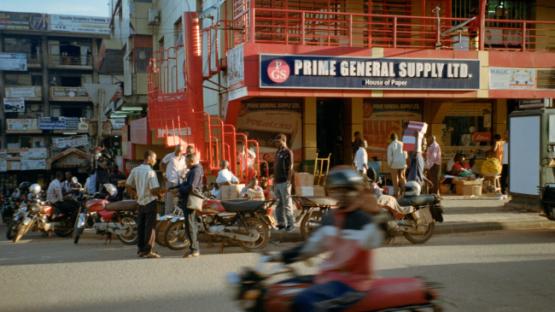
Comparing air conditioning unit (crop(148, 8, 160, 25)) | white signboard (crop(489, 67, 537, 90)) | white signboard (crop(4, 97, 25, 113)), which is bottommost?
white signboard (crop(489, 67, 537, 90))

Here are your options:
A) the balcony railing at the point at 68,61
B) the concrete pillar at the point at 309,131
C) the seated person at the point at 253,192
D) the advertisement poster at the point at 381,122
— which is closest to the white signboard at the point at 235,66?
the concrete pillar at the point at 309,131

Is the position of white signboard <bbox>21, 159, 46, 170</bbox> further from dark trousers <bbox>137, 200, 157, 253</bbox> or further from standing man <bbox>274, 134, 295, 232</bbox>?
dark trousers <bbox>137, 200, 157, 253</bbox>

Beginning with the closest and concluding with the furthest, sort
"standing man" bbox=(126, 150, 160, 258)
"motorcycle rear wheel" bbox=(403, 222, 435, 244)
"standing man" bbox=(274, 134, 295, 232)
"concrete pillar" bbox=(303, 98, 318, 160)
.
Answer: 1. "standing man" bbox=(126, 150, 160, 258)
2. "motorcycle rear wheel" bbox=(403, 222, 435, 244)
3. "standing man" bbox=(274, 134, 295, 232)
4. "concrete pillar" bbox=(303, 98, 318, 160)

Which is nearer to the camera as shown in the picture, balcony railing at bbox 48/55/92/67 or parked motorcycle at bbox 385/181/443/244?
parked motorcycle at bbox 385/181/443/244

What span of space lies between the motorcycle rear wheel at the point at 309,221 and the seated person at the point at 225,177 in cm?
267

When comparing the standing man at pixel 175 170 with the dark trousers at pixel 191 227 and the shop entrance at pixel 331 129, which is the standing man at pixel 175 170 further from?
the shop entrance at pixel 331 129

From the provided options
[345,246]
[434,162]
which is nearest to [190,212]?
[345,246]

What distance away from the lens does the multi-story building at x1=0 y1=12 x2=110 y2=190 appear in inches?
1959

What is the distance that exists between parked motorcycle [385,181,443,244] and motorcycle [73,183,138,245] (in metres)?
4.95

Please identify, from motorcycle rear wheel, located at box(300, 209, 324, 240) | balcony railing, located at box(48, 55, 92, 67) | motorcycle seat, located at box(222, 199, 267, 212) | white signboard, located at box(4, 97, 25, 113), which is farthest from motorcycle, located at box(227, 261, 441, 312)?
balcony railing, located at box(48, 55, 92, 67)

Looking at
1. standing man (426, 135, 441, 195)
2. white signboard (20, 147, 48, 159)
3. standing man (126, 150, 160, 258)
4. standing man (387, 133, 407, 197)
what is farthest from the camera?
white signboard (20, 147, 48, 159)

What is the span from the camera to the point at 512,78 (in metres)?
16.3

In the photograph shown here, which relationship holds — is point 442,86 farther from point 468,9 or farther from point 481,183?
point 468,9

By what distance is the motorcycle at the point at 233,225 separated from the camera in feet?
33.1
